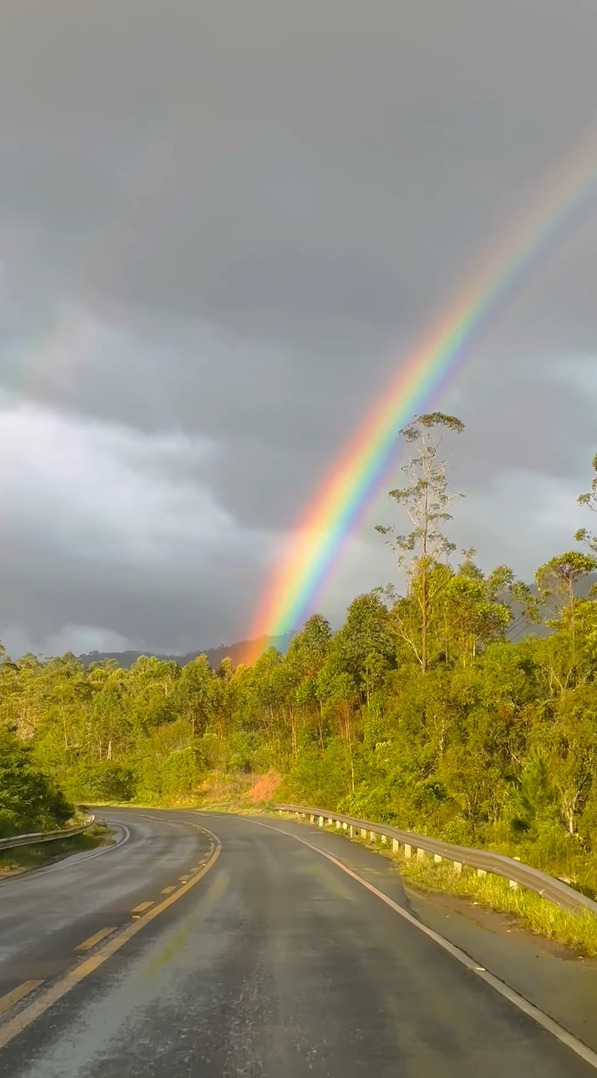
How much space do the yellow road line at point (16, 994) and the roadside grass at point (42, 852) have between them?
1386cm

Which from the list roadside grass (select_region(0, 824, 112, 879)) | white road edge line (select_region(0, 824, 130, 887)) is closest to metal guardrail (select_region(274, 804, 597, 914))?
white road edge line (select_region(0, 824, 130, 887))

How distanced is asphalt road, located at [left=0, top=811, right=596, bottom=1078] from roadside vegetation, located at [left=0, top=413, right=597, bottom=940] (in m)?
6.68

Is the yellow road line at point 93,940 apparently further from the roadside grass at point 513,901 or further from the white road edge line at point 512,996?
the roadside grass at point 513,901

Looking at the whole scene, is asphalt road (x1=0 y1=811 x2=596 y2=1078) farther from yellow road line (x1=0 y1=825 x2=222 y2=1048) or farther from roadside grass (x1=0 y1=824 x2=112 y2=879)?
roadside grass (x1=0 y1=824 x2=112 y2=879)

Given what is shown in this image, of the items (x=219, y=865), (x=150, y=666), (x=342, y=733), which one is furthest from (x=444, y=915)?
(x=150, y=666)

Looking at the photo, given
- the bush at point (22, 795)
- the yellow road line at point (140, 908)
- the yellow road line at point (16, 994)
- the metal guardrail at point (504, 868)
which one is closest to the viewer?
the yellow road line at point (16, 994)

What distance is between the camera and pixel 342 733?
6556 cm

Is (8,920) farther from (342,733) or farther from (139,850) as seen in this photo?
(342,733)

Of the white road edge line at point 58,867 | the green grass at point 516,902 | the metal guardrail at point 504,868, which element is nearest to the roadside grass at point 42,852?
the white road edge line at point 58,867

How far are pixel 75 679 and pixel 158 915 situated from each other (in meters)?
137

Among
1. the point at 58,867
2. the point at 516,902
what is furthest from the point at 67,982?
the point at 58,867

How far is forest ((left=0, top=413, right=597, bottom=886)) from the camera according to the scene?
2366 cm

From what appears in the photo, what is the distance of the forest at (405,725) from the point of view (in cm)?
2366

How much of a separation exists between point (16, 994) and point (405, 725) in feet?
75.3
